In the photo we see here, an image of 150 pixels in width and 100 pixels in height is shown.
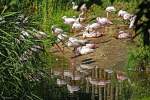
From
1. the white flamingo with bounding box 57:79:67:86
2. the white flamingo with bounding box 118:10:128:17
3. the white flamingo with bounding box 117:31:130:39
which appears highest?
the white flamingo with bounding box 118:10:128:17

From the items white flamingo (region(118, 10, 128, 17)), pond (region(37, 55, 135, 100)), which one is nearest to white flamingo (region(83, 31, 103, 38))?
white flamingo (region(118, 10, 128, 17))

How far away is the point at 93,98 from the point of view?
8.73m

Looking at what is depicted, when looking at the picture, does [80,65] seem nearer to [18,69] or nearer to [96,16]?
[96,16]

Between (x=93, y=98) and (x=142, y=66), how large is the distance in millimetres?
2050

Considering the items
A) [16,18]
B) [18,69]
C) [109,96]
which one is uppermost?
[16,18]

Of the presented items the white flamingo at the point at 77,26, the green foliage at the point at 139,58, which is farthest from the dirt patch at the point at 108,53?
the white flamingo at the point at 77,26

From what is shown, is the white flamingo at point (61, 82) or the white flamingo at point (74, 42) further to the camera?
the white flamingo at point (74, 42)

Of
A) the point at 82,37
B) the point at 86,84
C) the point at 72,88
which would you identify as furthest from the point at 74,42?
the point at 72,88

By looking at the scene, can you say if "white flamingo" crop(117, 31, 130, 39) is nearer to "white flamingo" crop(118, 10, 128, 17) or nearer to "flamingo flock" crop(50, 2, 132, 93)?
"flamingo flock" crop(50, 2, 132, 93)

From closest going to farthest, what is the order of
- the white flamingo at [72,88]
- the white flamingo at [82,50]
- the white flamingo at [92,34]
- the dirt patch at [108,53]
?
the white flamingo at [72,88]
the dirt patch at [108,53]
the white flamingo at [82,50]
the white flamingo at [92,34]

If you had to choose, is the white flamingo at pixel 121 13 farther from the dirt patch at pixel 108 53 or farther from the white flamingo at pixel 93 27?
the white flamingo at pixel 93 27

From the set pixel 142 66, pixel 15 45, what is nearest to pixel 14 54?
pixel 15 45

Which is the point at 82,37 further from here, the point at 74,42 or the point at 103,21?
the point at 74,42

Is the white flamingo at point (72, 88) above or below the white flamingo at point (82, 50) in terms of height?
below
